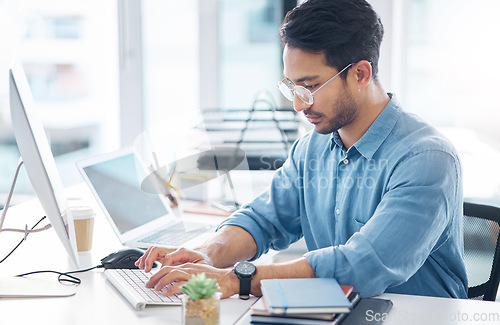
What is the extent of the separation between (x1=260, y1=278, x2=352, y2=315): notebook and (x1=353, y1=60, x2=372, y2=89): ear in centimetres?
56

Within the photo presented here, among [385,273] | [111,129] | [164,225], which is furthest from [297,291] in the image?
[111,129]

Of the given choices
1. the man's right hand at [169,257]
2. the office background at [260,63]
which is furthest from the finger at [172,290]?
the office background at [260,63]

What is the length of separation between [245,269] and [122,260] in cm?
35

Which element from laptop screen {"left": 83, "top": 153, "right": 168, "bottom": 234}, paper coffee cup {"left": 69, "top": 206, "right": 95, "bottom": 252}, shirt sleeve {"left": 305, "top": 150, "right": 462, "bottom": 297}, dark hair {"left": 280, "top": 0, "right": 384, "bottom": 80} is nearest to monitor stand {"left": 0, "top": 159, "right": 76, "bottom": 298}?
paper coffee cup {"left": 69, "top": 206, "right": 95, "bottom": 252}

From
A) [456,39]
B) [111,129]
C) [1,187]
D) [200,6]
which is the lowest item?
[1,187]

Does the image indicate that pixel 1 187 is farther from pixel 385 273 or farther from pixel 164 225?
pixel 385 273

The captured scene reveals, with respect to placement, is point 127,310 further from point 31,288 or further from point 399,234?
point 399,234

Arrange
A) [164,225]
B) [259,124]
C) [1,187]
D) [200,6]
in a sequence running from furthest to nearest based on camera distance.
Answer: [1,187], [200,6], [259,124], [164,225]

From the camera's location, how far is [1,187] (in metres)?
5.78

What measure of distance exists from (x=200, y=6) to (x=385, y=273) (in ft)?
7.35

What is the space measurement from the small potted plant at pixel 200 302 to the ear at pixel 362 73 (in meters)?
0.74

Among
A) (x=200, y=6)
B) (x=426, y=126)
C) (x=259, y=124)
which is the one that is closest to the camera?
(x=426, y=126)

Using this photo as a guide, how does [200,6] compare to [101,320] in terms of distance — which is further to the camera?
[200,6]

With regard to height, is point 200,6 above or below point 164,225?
above
